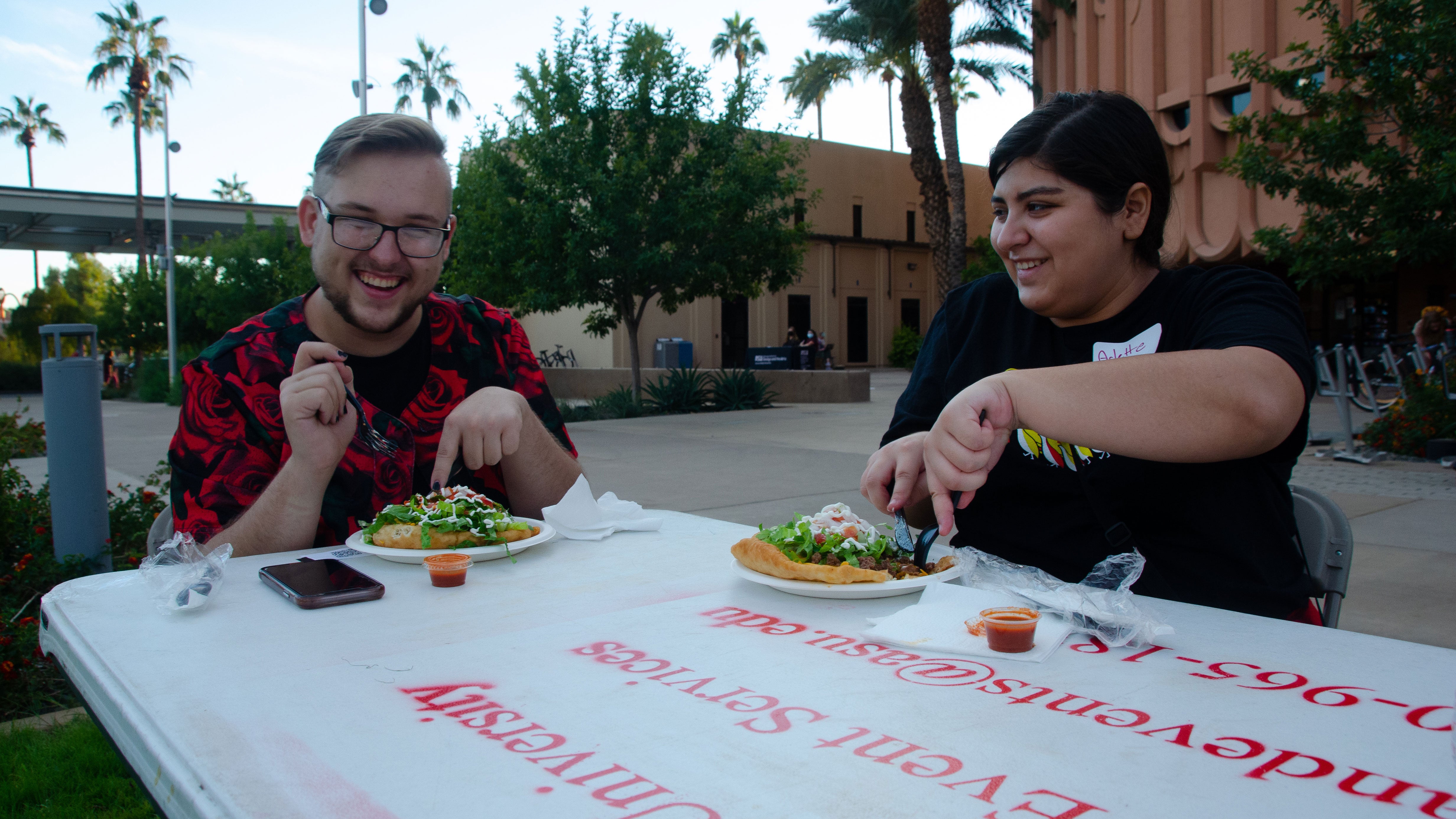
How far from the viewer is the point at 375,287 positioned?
7.63ft

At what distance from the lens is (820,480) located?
8422 mm

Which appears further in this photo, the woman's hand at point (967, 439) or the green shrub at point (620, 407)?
the green shrub at point (620, 407)

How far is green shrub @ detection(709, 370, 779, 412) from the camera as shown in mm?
17281

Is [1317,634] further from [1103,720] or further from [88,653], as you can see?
[88,653]

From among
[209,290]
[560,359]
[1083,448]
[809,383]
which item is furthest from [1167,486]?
[209,290]

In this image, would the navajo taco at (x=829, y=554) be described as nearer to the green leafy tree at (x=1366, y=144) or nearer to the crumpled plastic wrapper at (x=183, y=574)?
the crumpled plastic wrapper at (x=183, y=574)

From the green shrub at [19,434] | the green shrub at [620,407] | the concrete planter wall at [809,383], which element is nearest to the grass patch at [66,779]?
the green shrub at [19,434]

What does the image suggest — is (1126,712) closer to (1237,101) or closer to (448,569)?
(448,569)

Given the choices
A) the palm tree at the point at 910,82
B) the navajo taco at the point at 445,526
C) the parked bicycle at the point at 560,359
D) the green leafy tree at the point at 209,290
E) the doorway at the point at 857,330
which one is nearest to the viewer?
the navajo taco at the point at 445,526

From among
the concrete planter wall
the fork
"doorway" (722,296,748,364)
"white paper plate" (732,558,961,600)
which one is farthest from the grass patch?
"doorway" (722,296,748,364)

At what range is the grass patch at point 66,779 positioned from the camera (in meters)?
2.48

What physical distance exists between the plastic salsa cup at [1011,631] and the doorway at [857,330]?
34.6 metres

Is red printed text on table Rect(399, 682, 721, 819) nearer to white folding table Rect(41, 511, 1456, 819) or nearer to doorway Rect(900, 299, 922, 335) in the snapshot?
white folding table Rect(41, 511, 1456, 819)

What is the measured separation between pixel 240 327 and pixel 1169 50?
2021 centimetres
